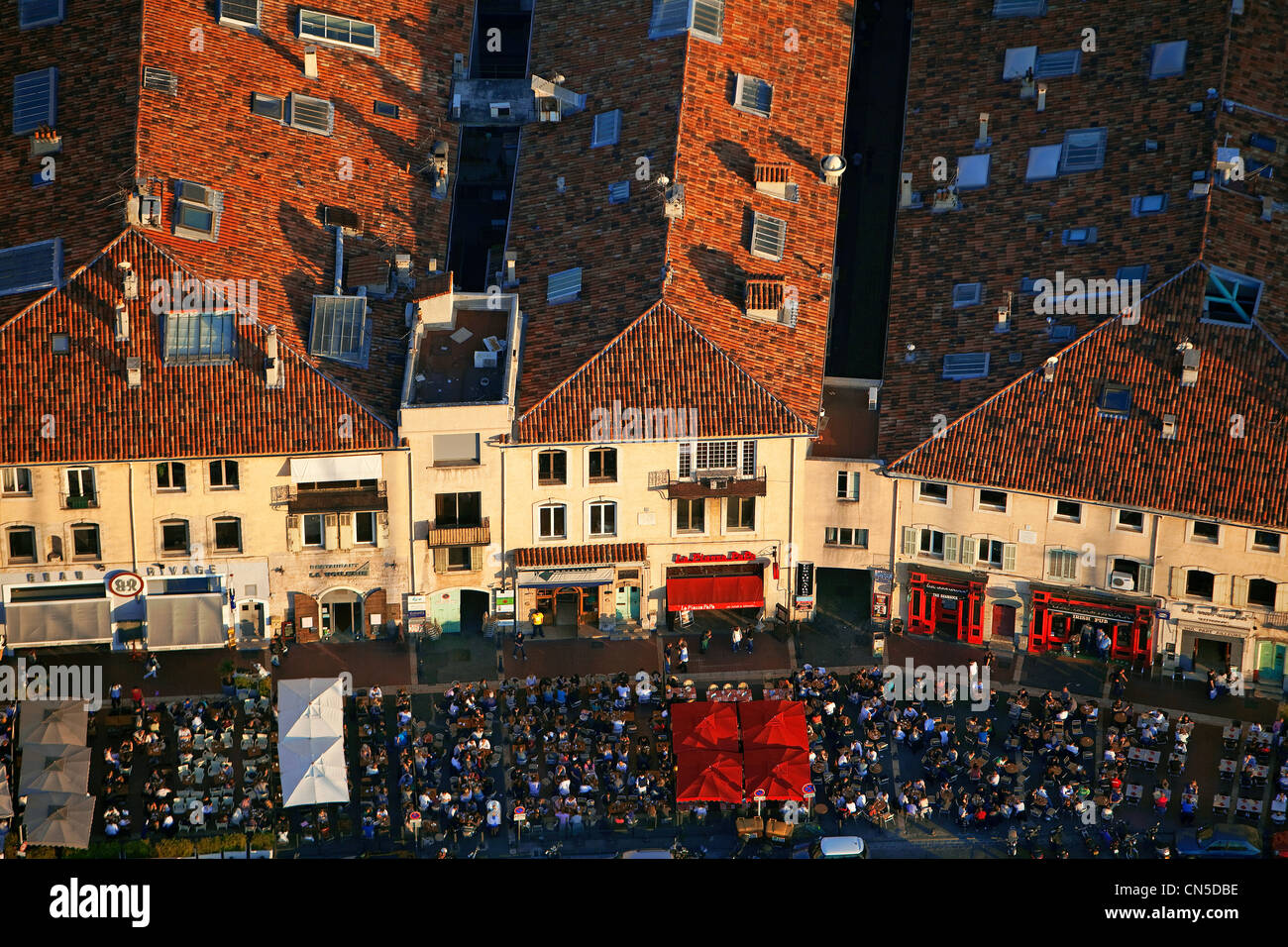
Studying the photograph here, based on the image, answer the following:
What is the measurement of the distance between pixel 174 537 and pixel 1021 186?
149ft

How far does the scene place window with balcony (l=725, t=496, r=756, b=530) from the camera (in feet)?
338

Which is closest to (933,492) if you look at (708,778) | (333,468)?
(708,778)

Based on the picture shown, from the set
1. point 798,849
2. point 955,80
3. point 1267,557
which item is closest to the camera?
point 798,849

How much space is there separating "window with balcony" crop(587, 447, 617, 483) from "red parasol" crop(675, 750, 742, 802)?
1609cm

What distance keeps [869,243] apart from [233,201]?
112 feet

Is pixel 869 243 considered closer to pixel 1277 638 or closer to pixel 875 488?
pixel 875 488

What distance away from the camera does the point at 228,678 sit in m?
100

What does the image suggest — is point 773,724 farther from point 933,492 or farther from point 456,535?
point 456,535

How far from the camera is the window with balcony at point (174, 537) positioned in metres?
100

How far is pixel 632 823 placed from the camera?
303 ft

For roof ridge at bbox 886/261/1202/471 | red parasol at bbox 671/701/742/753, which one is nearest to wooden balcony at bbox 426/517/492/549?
red parasol at bbox 671/701/742/753

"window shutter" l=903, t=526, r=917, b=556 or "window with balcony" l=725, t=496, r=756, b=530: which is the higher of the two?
"window with balcony" l=725, t=496, r=756, b=530

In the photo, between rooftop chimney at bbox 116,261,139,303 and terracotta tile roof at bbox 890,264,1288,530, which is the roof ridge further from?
rooftop chimney at bbox 116,261,139,303
